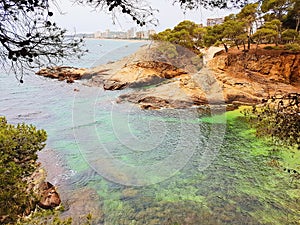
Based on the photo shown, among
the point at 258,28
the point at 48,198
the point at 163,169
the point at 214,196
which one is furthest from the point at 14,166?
the point at 258,28

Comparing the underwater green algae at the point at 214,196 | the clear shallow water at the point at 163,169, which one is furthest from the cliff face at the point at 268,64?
the underwater green algae at the point at 214,196

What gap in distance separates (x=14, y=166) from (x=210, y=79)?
15.2m

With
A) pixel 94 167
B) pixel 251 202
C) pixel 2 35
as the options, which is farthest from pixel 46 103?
pixel 2 35

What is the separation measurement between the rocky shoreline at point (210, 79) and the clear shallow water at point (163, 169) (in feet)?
6.34

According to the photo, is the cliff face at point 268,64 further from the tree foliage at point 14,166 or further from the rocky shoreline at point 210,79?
the tree foliage at point 14,166

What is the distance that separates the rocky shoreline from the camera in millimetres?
15375

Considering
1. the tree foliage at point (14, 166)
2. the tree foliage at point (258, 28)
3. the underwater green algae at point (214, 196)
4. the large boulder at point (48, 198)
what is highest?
the tree foliage at point (258, 28)

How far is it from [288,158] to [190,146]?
348 centimetres

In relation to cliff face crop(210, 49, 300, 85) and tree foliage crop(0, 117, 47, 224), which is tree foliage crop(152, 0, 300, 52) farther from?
tree foliage crop(0, 117, 47, 224)

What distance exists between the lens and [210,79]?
16875mm

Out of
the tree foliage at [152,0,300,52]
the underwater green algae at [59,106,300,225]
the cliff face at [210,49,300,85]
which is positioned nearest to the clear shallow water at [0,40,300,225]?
the underwater green algae at [59,106,300,225]

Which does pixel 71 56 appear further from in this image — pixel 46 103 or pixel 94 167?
pixel 46 103

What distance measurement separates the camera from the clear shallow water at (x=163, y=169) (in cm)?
581

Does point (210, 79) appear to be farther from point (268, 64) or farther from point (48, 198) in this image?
point (48, 198)
